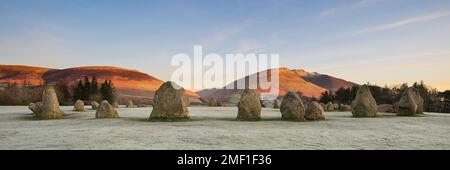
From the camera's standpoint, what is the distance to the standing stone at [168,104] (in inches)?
771

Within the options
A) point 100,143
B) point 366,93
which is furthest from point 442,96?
point 100,143

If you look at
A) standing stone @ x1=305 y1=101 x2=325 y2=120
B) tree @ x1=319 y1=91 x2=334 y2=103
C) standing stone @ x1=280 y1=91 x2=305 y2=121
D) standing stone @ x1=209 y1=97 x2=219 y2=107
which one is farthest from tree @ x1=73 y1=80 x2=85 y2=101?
standing stone @ x1=305 y1=101 x2=325 y2=120

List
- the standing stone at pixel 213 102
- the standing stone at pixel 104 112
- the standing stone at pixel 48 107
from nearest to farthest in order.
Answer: the standing stone at pixel 104 112 < the standing stone at pixel 48 107 < the standing stone at pixel 213 102

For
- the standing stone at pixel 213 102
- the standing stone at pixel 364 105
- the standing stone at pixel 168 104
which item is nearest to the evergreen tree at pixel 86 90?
the standing stone at pixel 213 102

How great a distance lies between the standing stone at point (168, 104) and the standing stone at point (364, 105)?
11846 mm

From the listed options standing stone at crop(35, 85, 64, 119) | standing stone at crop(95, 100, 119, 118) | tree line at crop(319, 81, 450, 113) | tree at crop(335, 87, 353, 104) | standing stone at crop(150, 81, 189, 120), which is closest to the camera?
standing stone at crop(150, 81, 189, 120)

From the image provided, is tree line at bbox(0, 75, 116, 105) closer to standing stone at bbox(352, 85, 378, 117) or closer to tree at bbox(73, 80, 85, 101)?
tree at bbox(73, 80, 85, 101)

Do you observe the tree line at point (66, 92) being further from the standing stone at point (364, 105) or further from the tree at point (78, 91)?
the standing stone at point (364, 105)

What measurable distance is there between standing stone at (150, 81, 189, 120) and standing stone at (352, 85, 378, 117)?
11.8 metres

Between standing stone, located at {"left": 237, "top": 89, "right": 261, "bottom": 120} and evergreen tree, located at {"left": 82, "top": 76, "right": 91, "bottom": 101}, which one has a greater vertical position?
evergreen tree, located at {"left": 82, "top": 76, "right": 91, "bottom": 101}

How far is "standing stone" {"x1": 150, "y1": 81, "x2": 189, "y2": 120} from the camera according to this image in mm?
19578

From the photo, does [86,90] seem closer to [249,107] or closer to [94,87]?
[94,87]

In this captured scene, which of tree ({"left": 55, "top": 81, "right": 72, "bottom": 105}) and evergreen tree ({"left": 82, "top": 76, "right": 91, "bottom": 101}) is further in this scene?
evergreen tree ({"left": 82, "top": 76, "right": 91, "bottom": 101})
